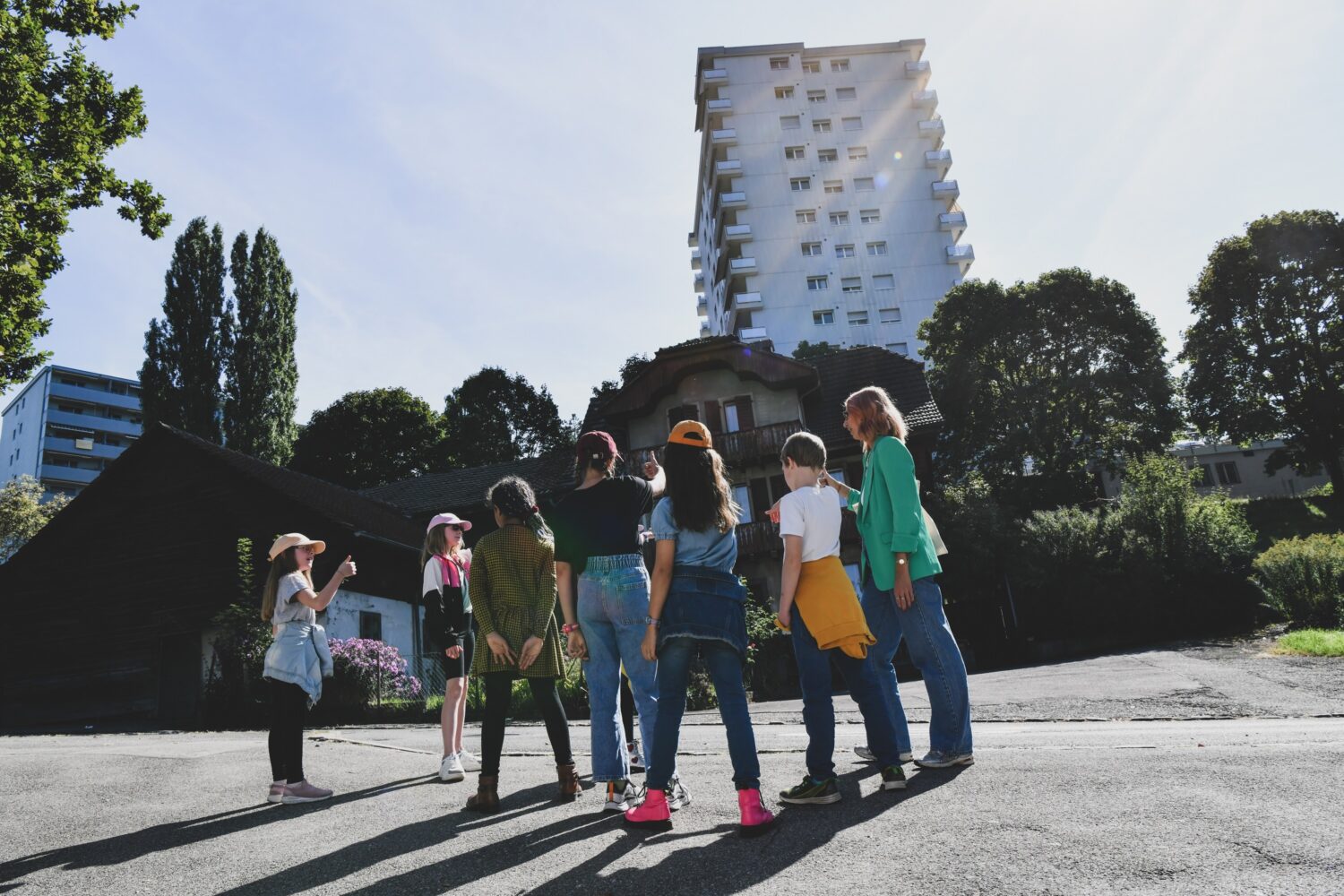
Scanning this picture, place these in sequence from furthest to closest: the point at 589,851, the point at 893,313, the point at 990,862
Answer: the point at 893,313
the point at 589,851
the point at 990,862

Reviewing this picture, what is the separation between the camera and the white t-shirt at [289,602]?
17.5 feet

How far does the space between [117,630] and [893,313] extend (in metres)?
46.1

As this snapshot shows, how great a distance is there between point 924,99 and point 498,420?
39.3 m

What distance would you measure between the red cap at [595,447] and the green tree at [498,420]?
43.9 m

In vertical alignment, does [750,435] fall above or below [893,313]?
below

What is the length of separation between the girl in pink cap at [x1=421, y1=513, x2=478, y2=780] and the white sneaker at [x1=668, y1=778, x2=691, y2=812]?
1941 mm

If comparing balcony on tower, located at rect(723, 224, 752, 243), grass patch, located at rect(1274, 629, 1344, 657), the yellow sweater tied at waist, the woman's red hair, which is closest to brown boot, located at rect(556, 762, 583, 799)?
the yellow sweater tied at waist

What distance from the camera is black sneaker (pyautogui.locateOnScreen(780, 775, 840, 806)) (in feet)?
12.7

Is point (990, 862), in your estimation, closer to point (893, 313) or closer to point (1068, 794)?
point (1068, 794)

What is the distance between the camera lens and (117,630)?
20359 mm

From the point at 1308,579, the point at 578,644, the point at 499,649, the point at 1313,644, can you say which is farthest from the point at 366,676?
the point at 1308,579

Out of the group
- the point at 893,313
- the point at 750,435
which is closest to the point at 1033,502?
the point at 750,435

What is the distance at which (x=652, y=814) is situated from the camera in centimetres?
367

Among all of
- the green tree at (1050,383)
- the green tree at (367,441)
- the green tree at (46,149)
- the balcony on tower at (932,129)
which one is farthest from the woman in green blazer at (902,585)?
the balcony on tower at (932,129)
